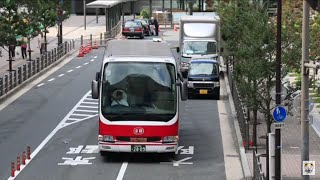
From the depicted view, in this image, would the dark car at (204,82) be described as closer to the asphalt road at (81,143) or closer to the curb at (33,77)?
the asphalt road at (81,143)

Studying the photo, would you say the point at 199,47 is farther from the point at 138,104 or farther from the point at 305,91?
the point at 305,91

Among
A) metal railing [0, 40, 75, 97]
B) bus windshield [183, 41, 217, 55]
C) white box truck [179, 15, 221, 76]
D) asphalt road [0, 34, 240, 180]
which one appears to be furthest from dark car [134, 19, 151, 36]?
asphalt road [0, 34, 240, 180]

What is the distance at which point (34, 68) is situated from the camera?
149 feet

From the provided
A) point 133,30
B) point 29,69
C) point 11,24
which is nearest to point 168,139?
A: point 11,24

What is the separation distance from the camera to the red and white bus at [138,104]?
23625 mm

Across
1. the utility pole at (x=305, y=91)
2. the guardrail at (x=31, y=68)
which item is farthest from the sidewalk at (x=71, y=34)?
the utility pole at (x=305, y=91)

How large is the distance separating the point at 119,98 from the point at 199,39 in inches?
965

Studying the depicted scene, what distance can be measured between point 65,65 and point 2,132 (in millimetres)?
22963

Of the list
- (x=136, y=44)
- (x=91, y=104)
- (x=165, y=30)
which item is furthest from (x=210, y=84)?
(x=165, y=30)

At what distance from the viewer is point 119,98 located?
23.7 metres

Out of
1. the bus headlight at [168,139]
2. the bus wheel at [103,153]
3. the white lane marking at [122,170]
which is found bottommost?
the white lane marking at [122,170]

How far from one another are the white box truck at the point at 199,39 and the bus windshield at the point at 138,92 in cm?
2183

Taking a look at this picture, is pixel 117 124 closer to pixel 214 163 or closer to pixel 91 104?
pixel 214 163

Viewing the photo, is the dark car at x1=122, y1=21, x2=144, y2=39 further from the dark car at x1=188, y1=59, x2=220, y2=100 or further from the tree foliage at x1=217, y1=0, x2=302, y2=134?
the tree foliage at x1=217, y1=0, x2=302, y2=134
